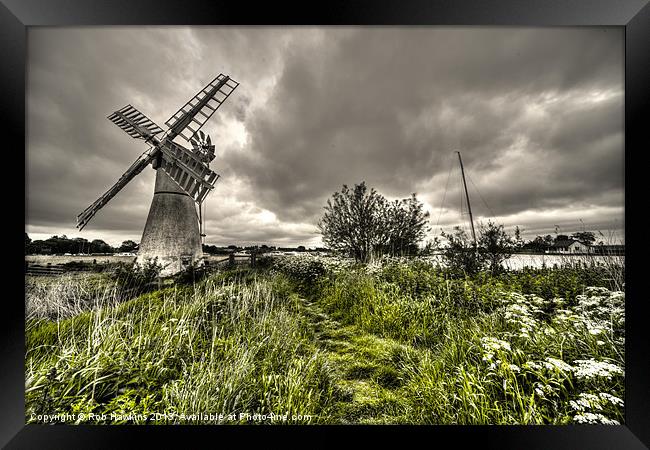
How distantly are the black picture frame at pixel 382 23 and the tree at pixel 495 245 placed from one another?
1.14 m

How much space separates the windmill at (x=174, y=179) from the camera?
9.58 feet

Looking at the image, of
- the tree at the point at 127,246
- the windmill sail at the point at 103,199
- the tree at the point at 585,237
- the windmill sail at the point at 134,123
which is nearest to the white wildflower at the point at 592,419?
the tree at the point at 585,237

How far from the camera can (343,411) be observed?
2.07 meters

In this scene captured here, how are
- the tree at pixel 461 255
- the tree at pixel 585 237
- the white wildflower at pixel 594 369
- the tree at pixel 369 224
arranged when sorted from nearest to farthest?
the white wildflower at pixel 594 369, the tree at pixel 585 237, the tree at pixel 461 255, the tree at pixel 369 224

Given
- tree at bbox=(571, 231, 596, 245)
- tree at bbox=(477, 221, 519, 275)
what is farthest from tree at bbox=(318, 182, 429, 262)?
tree at bbox=(571, 231, 596, 245)

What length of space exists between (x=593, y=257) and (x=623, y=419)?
5.63 ft

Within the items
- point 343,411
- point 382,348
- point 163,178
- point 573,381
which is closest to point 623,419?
→ point 573,381

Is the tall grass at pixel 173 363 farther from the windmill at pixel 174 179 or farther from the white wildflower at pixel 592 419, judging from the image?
the white wildflower at pixel 592 419

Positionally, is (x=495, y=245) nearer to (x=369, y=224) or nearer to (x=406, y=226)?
(x=406, y=226)

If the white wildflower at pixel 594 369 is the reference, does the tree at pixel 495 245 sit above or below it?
above

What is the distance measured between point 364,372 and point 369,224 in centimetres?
275

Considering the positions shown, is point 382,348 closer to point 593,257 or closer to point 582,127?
point 593,257

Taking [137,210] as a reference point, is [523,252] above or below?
below
